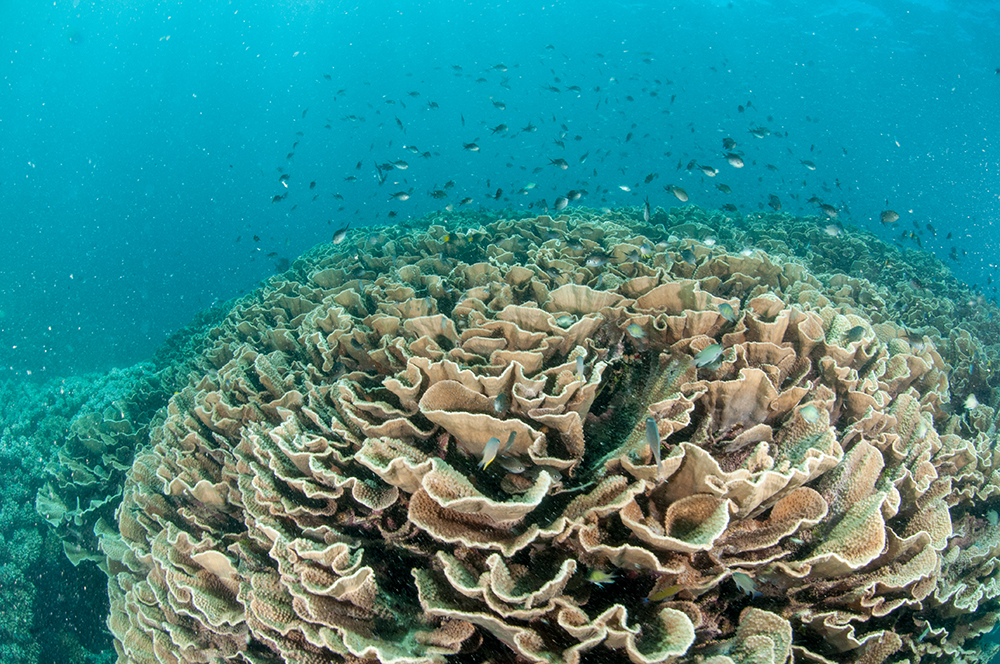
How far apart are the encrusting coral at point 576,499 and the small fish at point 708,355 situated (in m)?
0.01

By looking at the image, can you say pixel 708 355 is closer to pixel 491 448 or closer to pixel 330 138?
pixel 491 448

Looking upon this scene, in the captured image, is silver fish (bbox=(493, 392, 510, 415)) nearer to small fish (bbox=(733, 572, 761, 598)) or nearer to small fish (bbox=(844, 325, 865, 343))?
small fish (bbox=(733, 572, 761, 598))

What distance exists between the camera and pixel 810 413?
287cm

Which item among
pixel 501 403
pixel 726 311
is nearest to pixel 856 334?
pixel 726 311

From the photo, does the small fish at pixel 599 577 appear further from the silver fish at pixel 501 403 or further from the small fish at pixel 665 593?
the silver fish at pixel 501 403

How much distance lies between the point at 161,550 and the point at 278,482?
49.1 inches

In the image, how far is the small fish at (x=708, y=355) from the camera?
118 inches

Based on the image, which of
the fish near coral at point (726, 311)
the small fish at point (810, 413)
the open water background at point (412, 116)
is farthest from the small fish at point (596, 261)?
the open water background at point (412, 116)

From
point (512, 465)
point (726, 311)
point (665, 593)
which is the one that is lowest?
point (665, 593)

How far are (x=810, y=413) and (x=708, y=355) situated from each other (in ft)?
2.27

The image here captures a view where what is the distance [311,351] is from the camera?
4555 millimetres

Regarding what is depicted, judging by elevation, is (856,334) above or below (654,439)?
above

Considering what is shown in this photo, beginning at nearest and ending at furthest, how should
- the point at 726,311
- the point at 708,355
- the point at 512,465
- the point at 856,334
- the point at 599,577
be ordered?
1. the point at 599,577
2. the point at 512,465
3. the point at 708,355
4. the point at 726,311
5. the point at 856,334

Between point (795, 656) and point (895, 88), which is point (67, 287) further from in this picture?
point (895, 88)
